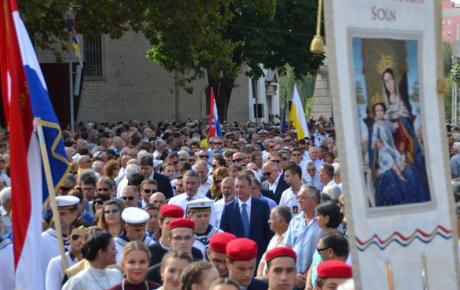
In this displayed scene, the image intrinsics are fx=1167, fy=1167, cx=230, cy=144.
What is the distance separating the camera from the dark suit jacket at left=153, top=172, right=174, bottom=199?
1577 cm

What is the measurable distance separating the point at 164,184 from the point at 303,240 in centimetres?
558

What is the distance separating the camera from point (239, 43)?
4069 centimetres

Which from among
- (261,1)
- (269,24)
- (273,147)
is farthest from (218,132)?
(269,24)

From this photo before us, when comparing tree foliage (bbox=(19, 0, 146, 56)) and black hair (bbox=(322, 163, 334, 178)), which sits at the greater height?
tree foliage (bbox=(19, 0, 146, 56))

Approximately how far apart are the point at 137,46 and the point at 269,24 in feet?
33.6

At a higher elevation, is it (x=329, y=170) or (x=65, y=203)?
(x=329, y=170)

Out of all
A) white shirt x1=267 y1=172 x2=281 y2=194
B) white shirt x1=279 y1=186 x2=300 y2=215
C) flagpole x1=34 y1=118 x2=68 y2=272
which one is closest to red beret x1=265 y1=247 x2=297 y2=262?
flagpole x1=34 y1=118 x2=68 y2=272

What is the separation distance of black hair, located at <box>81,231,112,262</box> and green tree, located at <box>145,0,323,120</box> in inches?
946

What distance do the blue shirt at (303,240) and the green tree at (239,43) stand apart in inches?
867

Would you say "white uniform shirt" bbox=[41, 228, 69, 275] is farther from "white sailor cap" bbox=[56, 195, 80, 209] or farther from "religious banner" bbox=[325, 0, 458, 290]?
Result: "religious banner" bbox=[325, 0, 458, 290]

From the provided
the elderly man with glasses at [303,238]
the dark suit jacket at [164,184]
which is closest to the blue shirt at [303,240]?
the elderly man with glasses at [303,238]

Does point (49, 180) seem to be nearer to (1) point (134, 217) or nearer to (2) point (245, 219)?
(1) point (134, 217)

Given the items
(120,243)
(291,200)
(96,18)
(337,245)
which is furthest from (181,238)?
(96,18)

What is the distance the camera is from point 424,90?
17.8ft
